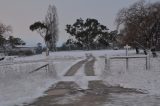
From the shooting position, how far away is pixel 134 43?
66.8m

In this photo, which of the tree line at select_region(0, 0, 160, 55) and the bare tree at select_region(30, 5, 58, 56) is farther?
the bare tree at select_region(30, 5, 58, 56)

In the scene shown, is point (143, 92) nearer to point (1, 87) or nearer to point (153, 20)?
point (1, 87)

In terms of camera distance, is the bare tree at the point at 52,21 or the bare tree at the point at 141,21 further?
the bare tree at the point at 52,21

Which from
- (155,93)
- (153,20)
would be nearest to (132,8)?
(153,20)

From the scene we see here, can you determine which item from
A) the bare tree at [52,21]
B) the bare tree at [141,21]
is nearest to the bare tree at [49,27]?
the bare tree at [52,21]

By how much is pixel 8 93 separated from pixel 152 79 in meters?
8.15

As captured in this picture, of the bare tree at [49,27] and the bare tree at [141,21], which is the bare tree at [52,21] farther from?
the bare tree at [141,21]

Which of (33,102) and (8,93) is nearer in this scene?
(33,102)

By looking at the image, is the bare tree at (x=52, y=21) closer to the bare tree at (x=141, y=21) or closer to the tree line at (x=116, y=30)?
the tree line at (x=116, y=30)

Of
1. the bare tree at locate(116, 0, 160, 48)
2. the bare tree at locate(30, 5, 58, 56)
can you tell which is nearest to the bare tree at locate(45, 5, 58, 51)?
the bare tree at locate(30, 5, 58, 56)

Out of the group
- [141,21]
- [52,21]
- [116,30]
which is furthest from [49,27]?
[141,21]

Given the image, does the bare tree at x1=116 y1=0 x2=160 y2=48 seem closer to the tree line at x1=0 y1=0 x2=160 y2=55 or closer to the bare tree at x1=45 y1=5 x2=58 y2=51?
the tree line at x1=0 y1=0 x2=160 y2=55

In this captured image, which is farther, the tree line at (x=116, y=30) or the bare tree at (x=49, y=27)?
the bare tree at (x=49, y=27)

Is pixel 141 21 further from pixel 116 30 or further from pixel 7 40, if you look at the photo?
pixel 7 40
